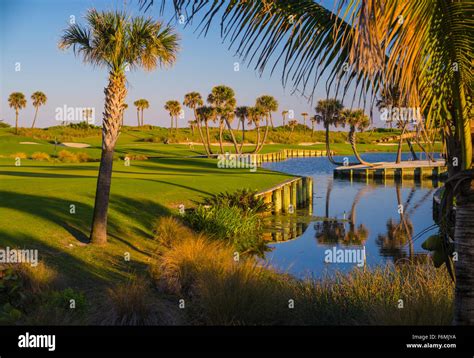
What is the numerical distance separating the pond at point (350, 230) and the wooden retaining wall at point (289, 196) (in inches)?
34.8

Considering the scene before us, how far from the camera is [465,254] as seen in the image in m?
4.87

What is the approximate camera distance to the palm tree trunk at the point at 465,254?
4.84m

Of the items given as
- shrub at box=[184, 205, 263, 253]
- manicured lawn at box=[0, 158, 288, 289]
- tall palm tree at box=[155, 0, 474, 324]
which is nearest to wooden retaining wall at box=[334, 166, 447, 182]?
manicured lawn at box=[0, 158, 288, 289]

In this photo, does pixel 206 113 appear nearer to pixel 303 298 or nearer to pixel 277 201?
pixel 277 201

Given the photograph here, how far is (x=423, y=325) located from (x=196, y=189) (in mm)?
22600

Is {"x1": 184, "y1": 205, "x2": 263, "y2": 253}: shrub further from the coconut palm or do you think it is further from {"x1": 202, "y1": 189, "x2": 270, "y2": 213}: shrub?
the coconut palm

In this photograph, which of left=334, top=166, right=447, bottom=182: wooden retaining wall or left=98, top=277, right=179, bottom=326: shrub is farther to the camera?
left=334, top=166, right=447, bottom=182: wooden retaining wall

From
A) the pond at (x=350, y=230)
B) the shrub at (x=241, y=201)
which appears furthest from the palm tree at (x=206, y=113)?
the shrub at (x=241, y=201)

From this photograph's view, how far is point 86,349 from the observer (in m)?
6.05

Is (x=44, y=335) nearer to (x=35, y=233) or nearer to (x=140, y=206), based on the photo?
(x=35, y=233)

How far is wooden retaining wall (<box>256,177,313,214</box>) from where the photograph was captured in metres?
32.3

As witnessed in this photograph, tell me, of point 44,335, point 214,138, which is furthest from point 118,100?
point 214,138

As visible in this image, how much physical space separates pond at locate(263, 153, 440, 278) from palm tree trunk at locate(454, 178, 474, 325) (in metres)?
4.84

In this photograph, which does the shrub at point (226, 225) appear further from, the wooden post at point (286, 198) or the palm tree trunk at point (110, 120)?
the wooden post at point (286, 198)
